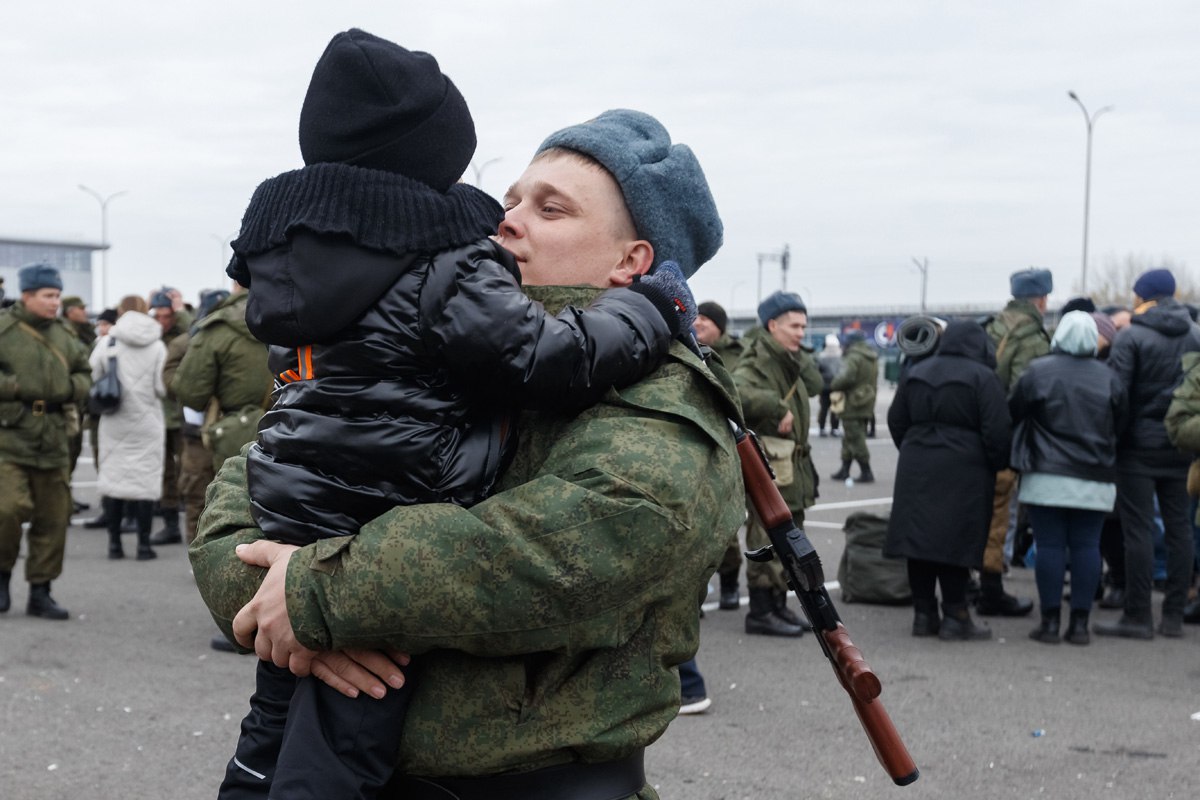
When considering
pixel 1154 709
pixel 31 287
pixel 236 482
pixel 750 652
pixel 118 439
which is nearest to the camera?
pixel 236 482

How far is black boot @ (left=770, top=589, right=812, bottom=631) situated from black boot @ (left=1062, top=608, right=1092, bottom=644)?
151cm

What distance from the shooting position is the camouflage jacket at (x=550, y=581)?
1698mm

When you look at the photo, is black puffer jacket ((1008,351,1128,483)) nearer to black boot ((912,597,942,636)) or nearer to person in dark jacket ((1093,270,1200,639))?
person in dark jacket ((1093,270,1200,639))

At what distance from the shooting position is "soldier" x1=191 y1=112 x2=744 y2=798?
1701mm

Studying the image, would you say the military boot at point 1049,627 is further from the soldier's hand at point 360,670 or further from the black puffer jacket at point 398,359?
the soldier's hand at point 360,670

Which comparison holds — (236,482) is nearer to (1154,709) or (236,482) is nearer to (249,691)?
(249,691)

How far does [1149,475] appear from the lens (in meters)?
7.78

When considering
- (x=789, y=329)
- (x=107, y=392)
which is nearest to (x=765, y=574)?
(x=789, y=329)

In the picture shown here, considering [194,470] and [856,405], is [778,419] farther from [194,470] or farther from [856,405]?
[856,405]

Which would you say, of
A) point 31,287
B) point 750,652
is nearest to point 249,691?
point 750,652

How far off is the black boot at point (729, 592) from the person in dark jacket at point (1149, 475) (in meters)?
2.20

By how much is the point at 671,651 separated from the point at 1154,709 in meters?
5.08

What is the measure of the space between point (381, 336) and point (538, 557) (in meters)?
0.37

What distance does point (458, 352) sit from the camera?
5.76ft
